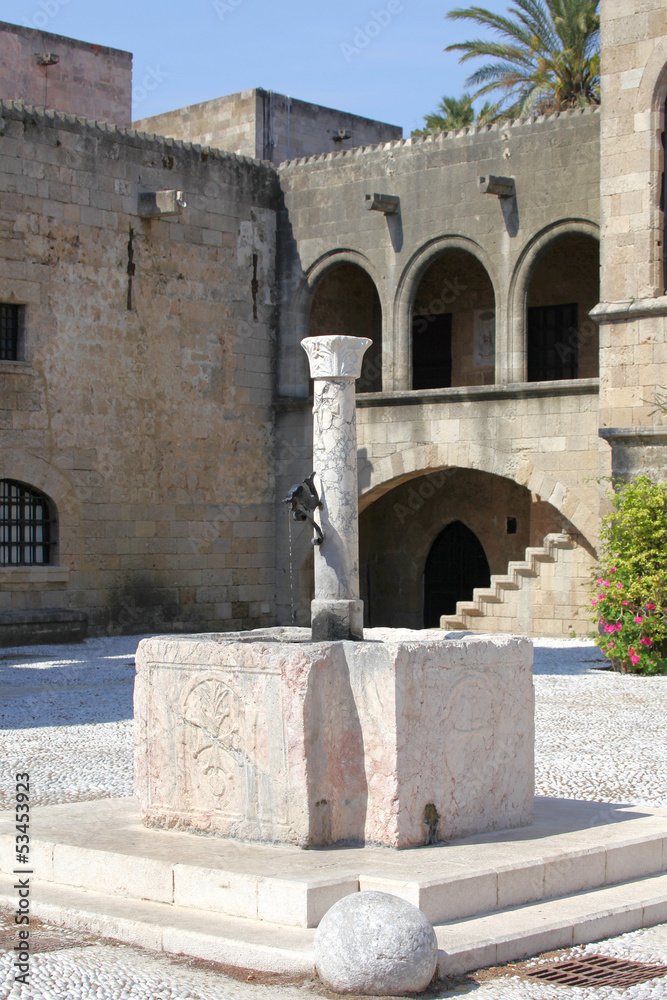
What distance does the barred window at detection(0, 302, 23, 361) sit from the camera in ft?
50.9

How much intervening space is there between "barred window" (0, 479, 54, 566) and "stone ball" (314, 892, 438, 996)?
39.5ft

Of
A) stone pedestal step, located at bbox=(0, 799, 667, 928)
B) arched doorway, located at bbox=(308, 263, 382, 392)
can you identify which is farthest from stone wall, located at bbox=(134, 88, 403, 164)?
stone pedestal step, located at bbox=(0, 799, 667, 928)

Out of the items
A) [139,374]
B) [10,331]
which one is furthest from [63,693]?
[139,374]

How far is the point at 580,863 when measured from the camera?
5.12m

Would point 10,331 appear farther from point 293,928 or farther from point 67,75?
point 293,928

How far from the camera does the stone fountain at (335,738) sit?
5.21 m

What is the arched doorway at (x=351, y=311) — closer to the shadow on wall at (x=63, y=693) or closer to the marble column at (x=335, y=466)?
the shadow on wall at (x=63, y=693)

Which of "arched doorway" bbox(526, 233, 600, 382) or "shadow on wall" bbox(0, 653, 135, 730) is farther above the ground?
"arched doorway" bbox(526, 233, 600, 382)

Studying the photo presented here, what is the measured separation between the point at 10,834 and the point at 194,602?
1172 centimetres

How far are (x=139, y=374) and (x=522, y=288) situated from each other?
4.62 meters

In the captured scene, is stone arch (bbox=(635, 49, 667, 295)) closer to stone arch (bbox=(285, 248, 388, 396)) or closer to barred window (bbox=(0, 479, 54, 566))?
stone arch (bbox=(285, 248, 388, 396))

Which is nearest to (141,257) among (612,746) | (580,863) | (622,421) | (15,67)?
(622,421)

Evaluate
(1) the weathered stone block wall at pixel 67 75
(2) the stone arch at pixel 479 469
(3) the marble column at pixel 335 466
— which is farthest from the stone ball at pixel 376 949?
(1) the weathered stone block wall at pixel 67 75

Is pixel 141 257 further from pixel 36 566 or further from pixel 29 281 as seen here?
pixel 36 566
